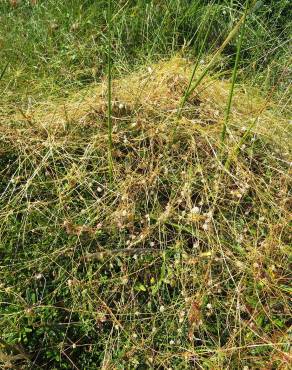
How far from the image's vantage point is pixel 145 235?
77.4 inches

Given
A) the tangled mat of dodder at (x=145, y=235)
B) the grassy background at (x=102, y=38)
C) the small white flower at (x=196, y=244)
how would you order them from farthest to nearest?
the grassy background at (x=102, y=38) < the small white flower at (x=196, y=244) < the tangled mat of dodder at (x=145, y=235)

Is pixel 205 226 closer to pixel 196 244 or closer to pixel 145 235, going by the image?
pixel 196 244

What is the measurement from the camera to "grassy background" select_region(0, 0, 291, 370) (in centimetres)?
179

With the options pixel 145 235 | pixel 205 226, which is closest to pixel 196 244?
pixel 205 226

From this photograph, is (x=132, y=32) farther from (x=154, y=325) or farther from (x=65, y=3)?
(x=154, y=325)

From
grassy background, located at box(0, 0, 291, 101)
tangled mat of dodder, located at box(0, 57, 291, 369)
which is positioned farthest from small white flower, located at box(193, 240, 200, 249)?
grassy background, located at box(0, 0, 291, 101)

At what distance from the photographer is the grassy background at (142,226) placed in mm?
1793

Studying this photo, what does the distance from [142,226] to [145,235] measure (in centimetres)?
8

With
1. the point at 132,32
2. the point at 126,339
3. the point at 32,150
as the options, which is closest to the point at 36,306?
the point at 126,339

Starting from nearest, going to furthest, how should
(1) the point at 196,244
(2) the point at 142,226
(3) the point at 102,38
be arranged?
(1) the point at 196,244 → (2) the point at 142,226 → (3) the point at 102,38

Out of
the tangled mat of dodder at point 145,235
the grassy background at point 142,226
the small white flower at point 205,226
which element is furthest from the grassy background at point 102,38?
the small white flower at point 205,226

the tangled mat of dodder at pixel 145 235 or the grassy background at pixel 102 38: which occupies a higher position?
the grassy background at pixel 102 38

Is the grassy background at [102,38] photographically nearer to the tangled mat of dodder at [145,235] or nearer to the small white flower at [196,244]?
the tangled mat of dodder at [145,235]

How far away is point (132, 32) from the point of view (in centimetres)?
296
